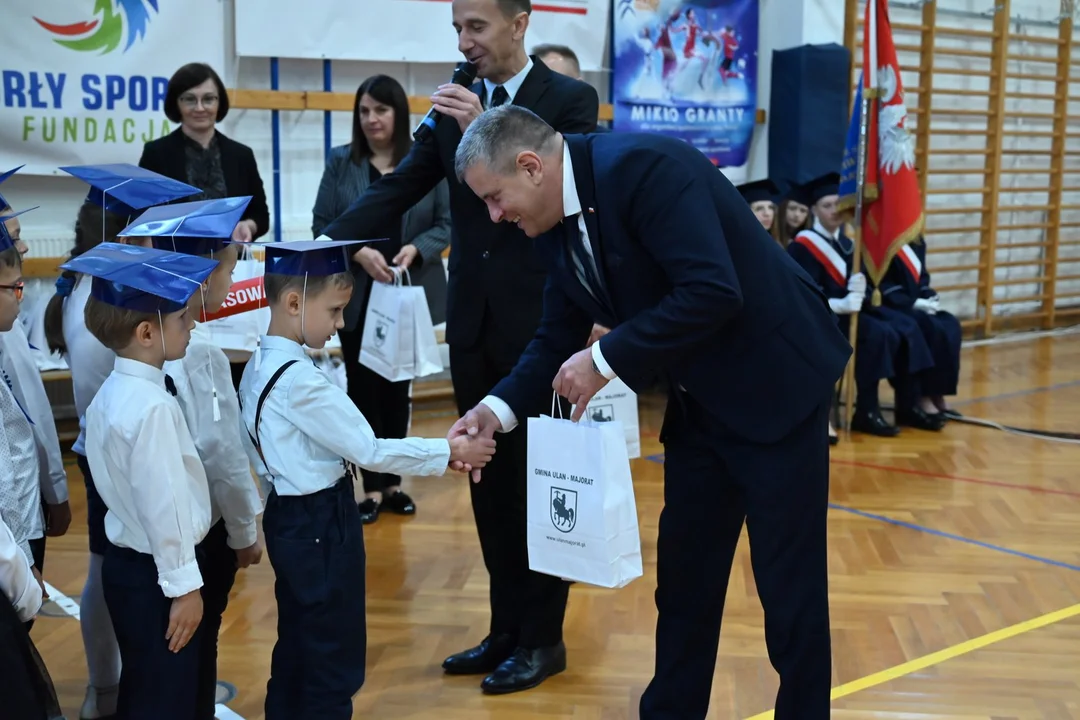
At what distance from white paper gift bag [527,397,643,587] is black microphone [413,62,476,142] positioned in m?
0.90

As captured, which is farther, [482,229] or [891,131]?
[891,131]

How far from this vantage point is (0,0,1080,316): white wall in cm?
551

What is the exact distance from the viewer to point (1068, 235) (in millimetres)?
9734

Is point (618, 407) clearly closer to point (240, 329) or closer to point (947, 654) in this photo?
point (947, 654)

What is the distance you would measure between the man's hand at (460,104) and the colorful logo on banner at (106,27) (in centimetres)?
345

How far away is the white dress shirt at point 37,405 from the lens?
241 centimetres

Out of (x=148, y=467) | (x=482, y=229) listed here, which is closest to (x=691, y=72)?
(x=482, y=229)

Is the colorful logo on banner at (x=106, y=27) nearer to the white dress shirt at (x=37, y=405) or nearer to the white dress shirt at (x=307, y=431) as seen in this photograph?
the white dress shirt at (x=37, y=405)

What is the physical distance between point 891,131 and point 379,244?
3096 millimetres

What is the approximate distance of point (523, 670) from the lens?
281cm

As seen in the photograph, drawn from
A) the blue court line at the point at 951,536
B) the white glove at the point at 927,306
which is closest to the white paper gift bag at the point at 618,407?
the blue court line at the point at 951,536

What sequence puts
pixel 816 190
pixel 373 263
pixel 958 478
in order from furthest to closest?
pixel 816 190, pixel 958 478, pixel 373 263

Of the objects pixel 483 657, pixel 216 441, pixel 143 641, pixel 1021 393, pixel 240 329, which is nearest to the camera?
pixel 143 641

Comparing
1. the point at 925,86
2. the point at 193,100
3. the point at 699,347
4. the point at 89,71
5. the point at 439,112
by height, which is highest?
the point at 925,86
